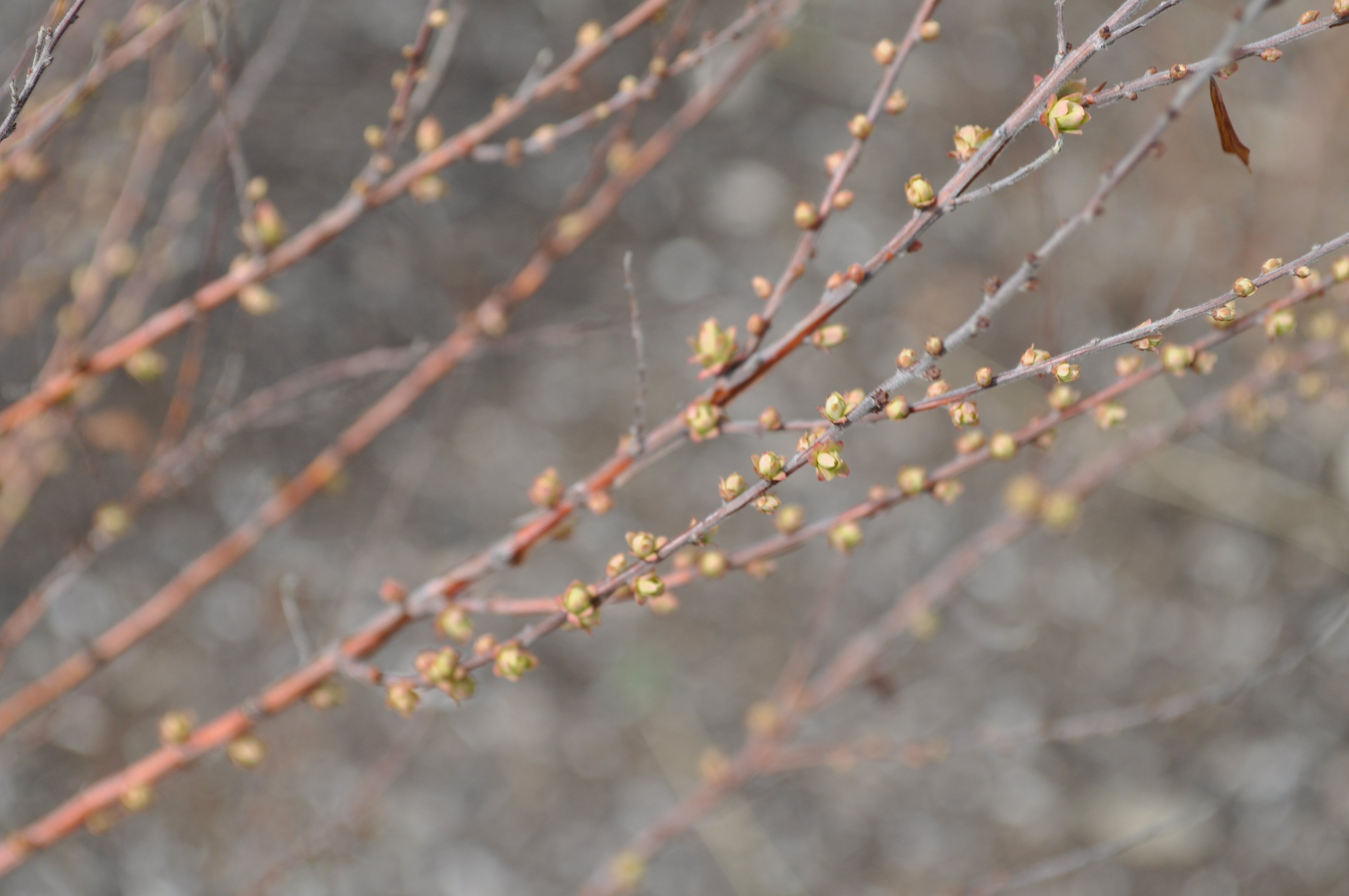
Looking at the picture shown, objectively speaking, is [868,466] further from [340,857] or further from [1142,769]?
[340,857]

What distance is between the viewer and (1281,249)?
3.42 meters

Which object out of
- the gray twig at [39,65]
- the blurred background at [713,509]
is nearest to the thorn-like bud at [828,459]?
the gray twig at [39,65]

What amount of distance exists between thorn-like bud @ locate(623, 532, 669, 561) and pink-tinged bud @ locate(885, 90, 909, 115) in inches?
20.7

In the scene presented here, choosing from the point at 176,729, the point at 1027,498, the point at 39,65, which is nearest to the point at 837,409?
the point at 39,65

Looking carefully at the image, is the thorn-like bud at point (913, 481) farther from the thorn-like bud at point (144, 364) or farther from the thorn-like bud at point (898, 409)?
the thorn-like bud at point (144, 364)

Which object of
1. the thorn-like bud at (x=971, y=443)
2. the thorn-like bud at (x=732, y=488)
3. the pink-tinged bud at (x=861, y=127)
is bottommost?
the thorn-like bud at (x=732, y=488)

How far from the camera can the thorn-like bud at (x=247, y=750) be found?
1168 mm

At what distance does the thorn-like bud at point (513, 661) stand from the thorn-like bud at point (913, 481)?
424mm

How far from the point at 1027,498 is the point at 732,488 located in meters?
→ 0.86

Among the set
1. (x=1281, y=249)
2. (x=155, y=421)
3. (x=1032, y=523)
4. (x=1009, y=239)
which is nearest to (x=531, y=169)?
(x=155, y=421)

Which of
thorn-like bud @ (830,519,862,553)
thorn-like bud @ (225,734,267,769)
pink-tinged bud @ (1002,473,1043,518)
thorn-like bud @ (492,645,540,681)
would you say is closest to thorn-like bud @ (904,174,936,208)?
thorn-like bud @ (830,519,862,553)

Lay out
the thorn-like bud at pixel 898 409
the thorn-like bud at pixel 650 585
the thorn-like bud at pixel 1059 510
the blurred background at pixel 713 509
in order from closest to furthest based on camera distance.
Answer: the thorn-like bud at pixel 898 409, the thorn-like bud at pixel 650 585, the thorn-like bud at pixel 1059 510, the blurred background at pixel 713 509

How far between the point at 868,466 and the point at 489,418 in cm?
134

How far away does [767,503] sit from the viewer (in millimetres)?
748
